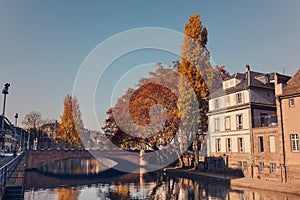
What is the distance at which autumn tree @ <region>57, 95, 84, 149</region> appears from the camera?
244 ft

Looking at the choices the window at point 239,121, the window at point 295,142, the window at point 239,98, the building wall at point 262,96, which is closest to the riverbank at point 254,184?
the window at point 295,142

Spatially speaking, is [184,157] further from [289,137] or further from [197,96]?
[289,137]

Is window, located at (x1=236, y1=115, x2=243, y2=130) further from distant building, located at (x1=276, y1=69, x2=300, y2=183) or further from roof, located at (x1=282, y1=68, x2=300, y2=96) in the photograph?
roof, located at (x1=282, y1=68, x2=300, y2=96)

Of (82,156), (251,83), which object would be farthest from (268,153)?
(82,156)

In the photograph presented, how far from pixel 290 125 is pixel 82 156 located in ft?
133

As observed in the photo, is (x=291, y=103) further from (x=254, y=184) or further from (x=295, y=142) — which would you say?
(x=254, y=184)

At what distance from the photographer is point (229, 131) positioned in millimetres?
39156

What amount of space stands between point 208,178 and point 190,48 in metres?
19.1

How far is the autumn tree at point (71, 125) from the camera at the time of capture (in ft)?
244

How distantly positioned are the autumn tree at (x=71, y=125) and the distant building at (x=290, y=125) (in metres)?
56.2

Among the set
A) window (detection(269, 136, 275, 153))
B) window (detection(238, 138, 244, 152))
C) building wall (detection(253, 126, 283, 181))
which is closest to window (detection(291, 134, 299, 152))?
building wall (detection(253, 126, 283, 181))

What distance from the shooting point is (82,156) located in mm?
57062

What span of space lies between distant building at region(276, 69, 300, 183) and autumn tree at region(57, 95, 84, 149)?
184 ft

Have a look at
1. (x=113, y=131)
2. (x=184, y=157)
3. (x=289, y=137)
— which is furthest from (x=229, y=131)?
(x=113, y=131)
